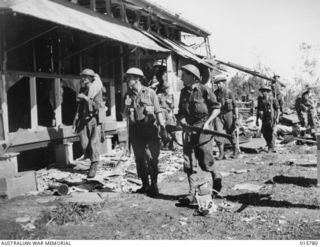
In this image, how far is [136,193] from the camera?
584 cm

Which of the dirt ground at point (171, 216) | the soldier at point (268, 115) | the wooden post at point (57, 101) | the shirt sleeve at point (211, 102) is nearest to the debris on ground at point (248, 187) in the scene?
the dirt ground at point (171, 216)

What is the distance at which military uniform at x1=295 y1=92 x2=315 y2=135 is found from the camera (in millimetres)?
13328

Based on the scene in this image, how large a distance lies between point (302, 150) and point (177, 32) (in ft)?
28.5

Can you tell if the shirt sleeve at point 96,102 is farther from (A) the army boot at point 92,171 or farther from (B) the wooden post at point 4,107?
(B) the wooden post at point 4,107

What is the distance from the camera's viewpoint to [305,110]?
526 inches

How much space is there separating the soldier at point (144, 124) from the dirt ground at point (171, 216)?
0.45 metres

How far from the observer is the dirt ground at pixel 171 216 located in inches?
161

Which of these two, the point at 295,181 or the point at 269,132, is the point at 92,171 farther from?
the point at 269,132

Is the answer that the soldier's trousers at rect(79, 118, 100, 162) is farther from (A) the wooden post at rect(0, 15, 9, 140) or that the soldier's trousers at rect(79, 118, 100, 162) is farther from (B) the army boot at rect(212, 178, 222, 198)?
(B) the army boot at rect(212, 178, 222, 198)

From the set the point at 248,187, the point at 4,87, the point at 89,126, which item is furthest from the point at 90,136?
the point at 248,187

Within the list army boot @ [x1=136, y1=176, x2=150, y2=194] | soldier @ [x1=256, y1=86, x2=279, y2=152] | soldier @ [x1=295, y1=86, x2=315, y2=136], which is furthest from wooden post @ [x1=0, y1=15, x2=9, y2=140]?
soldier @ [x1=295, y1=86, x2=315, y2=136]

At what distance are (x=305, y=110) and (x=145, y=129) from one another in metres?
9.24

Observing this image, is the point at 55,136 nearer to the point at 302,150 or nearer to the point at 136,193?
the point at 136,193

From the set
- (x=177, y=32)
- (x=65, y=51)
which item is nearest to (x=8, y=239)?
(x=65, y=51)
